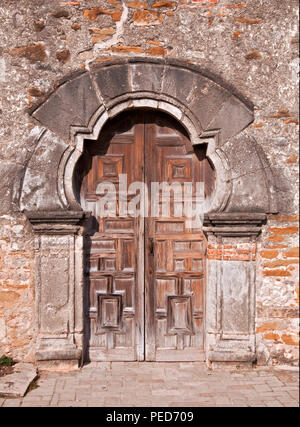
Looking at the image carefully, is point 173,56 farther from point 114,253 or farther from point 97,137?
point 114,253

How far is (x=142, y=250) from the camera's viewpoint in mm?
4676

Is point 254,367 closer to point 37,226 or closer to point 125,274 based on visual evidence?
point 125,274

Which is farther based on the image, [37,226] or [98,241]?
[98,241]

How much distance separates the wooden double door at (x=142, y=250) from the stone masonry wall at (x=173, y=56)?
592 millimetres

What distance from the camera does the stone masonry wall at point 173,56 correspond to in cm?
439

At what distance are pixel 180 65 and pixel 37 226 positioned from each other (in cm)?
217

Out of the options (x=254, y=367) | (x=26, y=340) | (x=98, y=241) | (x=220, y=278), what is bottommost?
(x=254, y=367)

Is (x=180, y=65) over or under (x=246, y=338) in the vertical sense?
over

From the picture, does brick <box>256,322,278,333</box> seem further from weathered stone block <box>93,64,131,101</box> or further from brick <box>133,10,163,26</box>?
brick <box>133,10,163,26</box>

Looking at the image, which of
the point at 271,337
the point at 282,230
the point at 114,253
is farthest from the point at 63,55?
the point at 271,337

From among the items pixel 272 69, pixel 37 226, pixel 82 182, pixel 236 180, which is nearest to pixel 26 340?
pixel 37 226

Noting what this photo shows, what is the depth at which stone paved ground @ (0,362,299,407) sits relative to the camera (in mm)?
3820

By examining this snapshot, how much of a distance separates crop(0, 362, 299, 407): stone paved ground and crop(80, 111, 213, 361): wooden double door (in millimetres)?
247

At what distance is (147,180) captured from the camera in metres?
4.66
